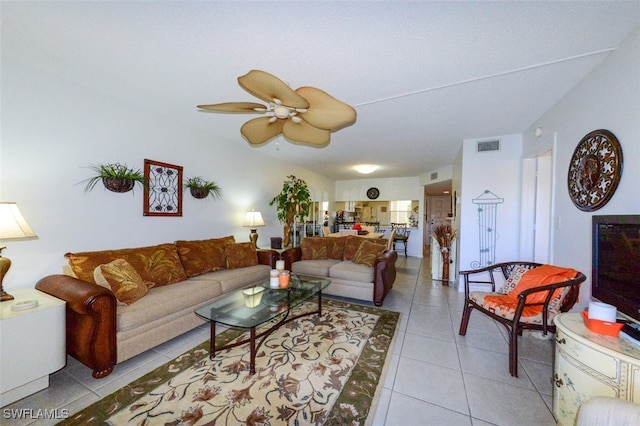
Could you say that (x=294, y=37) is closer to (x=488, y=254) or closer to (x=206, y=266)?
(x=206, y=266)

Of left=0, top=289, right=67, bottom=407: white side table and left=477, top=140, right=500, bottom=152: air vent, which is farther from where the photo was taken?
left=477, top=140, right=500, bottom=152: air vent

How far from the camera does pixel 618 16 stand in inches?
57.8

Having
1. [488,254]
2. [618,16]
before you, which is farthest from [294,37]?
[488,254]

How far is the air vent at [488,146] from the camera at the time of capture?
12.3 feet

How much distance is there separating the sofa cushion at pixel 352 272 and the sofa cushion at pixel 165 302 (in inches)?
62.2

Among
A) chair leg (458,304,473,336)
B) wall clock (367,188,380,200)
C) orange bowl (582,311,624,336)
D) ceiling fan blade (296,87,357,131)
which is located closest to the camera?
orange bowl (582,311,624,336)

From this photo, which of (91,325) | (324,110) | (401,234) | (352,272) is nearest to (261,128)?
(324,110)

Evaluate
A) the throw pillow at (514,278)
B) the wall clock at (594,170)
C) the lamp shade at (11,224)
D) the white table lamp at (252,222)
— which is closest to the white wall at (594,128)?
the wall clock at (594,170)

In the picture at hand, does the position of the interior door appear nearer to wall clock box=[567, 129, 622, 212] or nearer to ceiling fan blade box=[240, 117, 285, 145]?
wall clock box=[567, 129, 622, 212]

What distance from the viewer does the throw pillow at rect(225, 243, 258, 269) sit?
3326mm

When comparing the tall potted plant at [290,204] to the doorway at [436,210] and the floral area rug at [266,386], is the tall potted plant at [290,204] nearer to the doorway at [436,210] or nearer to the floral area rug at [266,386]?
the floral area rug at [266,386]

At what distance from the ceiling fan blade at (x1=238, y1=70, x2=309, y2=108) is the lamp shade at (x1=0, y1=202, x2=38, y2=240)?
6.39ft

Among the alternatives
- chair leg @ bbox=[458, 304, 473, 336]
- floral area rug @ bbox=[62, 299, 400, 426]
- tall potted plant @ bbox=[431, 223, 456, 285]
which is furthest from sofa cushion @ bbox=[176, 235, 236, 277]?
tall potted plant @ bbox=[431, 223, 456, 285]

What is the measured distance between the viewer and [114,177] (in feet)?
8.43
